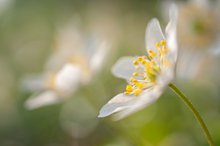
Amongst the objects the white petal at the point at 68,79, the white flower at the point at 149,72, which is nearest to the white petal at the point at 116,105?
the white flower at the point at 149,72

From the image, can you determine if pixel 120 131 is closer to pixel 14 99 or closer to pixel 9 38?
pixel 14 99

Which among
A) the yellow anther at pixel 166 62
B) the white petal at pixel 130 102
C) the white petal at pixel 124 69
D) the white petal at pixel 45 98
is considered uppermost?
the white petal at pixel 45 98

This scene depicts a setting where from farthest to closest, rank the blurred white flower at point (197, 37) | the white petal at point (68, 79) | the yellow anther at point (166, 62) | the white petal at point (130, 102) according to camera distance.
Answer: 1. the white petal at point (68, 79)
2. the blurred white flower at point (197, 37)
3. the yellow anther at point (166, 62)
4. the white petal at point (130, 102)

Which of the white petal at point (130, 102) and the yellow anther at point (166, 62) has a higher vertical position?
the yellow anther at point (166, 62)

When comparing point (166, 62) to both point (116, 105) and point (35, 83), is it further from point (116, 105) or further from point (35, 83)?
point (35, 83)

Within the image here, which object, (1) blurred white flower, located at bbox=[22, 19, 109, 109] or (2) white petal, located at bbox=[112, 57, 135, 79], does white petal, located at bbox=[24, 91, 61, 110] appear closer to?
(1) blurred white flower, located at bbox=[22, 19, 109, 109]

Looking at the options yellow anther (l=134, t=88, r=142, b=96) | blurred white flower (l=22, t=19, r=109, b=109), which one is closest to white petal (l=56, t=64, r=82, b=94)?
blurred white flower (l=22, t=19, r=109, b=109)

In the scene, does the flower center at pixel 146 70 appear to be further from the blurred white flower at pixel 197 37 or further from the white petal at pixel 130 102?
the blurred white flower at pixel 197 37

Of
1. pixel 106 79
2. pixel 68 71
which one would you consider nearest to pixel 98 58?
pixel 68 71
